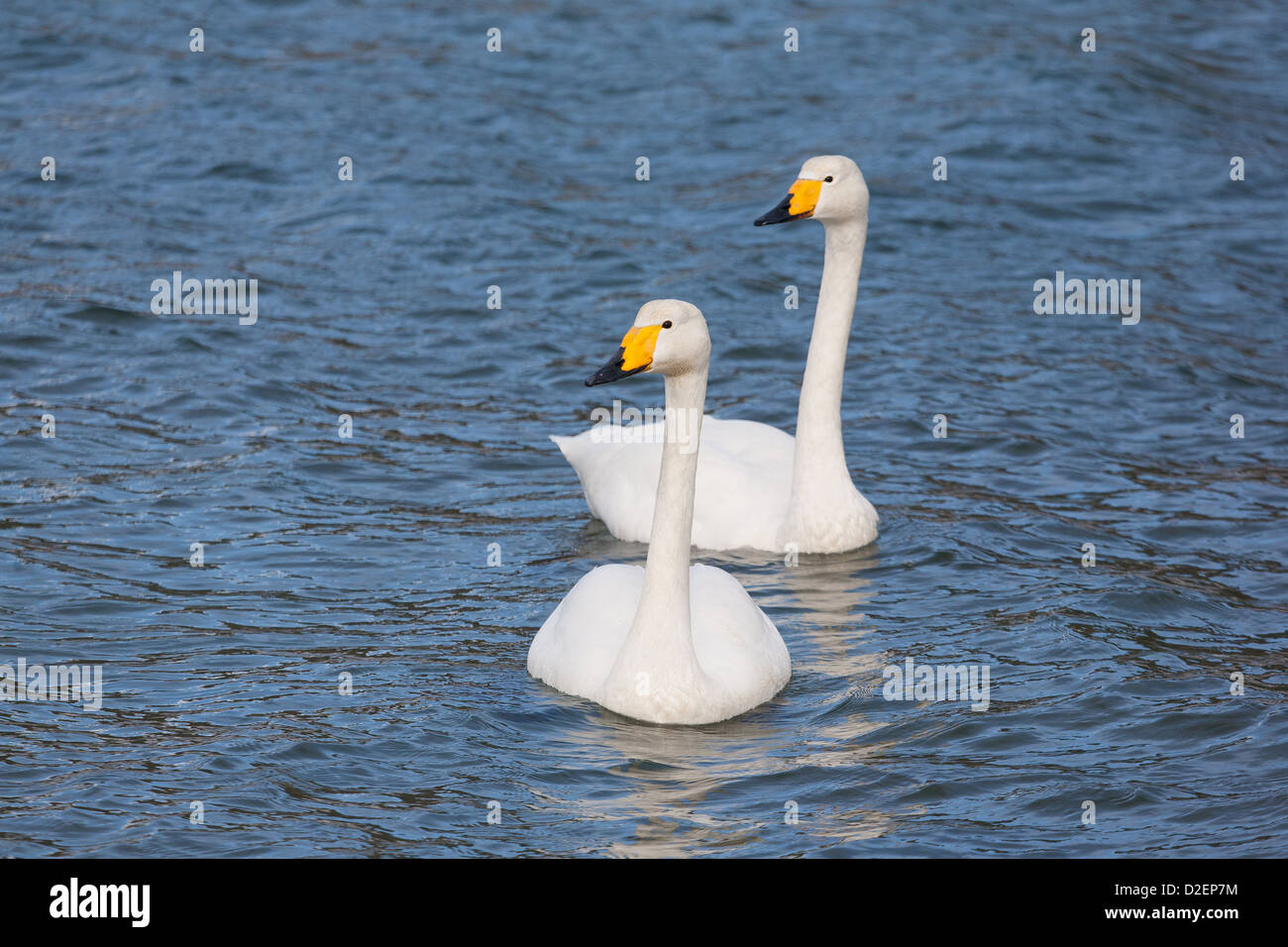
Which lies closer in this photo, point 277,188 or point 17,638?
point 17,638

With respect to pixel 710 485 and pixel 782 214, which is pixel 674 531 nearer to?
pixel 710 485

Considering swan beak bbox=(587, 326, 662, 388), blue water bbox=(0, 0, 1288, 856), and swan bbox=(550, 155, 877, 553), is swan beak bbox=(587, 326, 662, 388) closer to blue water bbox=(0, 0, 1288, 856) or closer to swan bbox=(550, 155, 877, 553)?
blue water bbox=(0, 0, 1288, 856)

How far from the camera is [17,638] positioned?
8453 mm

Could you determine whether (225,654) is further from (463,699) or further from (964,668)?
(964,668)

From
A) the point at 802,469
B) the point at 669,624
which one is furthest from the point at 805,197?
the point at 669,624

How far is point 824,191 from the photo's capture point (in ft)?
33.6

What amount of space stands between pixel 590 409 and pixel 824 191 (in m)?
2.94

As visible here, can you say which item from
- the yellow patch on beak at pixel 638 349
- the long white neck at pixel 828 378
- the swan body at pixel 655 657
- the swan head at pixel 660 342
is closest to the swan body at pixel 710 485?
the long white neck at pixel 828 378

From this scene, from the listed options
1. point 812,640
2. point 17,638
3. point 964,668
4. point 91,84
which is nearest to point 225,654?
point 17,638

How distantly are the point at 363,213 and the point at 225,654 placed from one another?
28.6 ft

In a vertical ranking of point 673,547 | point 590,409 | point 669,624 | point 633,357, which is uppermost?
point 633,357

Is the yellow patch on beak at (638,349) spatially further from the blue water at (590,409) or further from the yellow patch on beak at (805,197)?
the yellow patch on beak at (805,197)

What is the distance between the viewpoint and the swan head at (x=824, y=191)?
10172 millimetres
